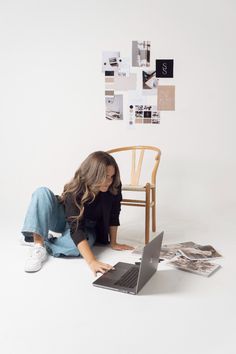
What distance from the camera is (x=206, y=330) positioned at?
4.86ft

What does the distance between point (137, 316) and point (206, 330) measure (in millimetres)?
269

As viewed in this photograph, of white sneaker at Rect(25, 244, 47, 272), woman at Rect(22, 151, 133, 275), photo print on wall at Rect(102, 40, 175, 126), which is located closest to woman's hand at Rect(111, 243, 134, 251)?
woman at Rect(22, 151, 133, 275)

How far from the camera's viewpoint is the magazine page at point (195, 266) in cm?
203

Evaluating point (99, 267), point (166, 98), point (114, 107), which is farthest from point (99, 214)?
point (166, 98)

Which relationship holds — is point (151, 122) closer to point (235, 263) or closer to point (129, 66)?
point (129, 66)

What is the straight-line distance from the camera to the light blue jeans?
7.25 ft

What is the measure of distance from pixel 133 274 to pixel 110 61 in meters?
2.00

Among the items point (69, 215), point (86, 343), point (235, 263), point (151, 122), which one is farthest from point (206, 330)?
point (151, 122)

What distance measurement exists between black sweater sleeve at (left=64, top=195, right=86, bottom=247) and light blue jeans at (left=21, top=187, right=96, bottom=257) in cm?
11

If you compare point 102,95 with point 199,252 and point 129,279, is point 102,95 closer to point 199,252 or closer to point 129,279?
point 199,252

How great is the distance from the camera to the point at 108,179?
7.29 feet

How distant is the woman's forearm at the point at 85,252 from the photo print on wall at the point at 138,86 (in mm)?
1561

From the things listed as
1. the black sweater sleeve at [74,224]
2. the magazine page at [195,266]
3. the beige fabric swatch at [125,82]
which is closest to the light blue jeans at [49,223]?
the black sweater sleeve at [74,224]

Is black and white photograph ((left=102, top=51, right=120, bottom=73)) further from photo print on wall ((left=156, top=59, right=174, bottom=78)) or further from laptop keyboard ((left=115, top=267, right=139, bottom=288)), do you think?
laptop keyboard ((left=115, top=267, right=139, bottom=288))
